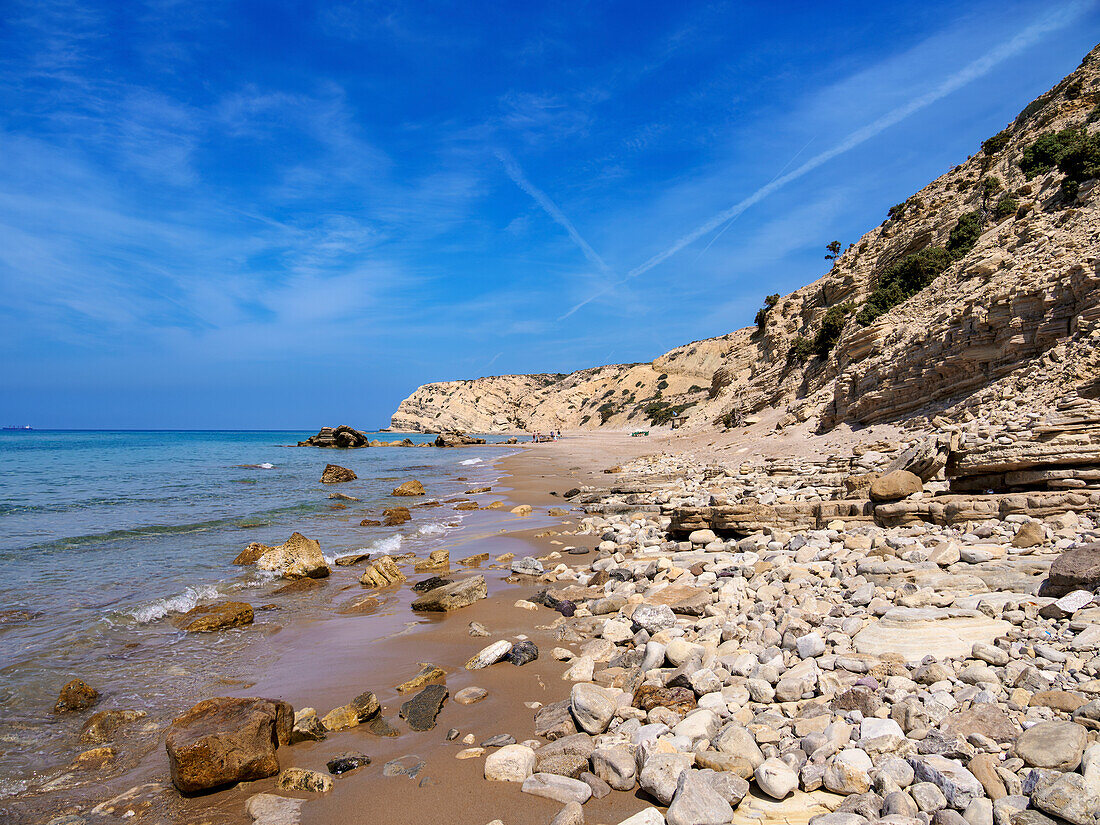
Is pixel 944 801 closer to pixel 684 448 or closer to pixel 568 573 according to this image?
pixel 568 573

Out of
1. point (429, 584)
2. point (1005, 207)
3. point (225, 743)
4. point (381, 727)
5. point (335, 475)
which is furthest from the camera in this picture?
point (335, 475)

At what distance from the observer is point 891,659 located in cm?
412

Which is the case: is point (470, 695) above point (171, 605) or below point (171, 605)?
below

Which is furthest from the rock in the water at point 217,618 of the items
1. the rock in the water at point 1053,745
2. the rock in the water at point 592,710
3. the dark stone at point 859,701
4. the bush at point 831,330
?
the bush at point 831,330

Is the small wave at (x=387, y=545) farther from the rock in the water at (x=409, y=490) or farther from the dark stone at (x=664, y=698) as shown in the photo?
the rock in the water at (x=409, y=490)

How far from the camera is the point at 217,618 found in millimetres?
7598

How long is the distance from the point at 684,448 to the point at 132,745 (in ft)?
Answer: 97.4

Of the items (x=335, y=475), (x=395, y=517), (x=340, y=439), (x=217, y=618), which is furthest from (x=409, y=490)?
(x=340, y=439)

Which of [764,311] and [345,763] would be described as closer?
[345,763]

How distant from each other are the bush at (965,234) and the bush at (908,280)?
1.22 feet

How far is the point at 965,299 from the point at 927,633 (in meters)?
16.5

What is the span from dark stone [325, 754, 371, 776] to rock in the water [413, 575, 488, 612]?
362cm

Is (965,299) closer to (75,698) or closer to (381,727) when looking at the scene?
(381,727)

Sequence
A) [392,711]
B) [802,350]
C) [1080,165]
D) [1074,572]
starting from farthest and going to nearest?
[802,350] < [1080,165] < [392,711] < [1074,572]
